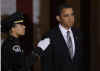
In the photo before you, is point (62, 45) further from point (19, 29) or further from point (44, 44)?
point (19, 29)

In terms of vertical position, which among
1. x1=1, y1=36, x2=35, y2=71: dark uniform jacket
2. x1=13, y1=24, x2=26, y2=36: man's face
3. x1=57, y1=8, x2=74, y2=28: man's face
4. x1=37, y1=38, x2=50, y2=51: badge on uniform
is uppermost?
x1=57, y1=8, x2=74, y2=28: man's face

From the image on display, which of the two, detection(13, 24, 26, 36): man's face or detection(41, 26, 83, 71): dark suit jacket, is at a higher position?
detection(13, 24, 26, 36): man's face

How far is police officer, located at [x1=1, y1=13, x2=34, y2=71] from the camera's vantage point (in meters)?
2.53

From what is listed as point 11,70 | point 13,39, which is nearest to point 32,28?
point 13,39

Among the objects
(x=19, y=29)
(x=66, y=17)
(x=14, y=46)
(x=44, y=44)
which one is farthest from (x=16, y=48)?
(x=66, y=17)

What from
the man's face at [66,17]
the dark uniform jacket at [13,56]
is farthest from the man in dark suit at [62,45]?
the dark uniform jacket at [13,56]

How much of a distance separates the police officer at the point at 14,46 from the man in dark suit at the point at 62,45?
269mm

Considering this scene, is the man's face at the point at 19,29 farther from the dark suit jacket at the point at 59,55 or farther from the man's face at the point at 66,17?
the man's face at the point at 66,17

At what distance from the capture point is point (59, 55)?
244cm

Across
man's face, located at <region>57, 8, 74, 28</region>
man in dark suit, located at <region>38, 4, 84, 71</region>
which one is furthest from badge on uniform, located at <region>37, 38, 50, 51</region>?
man's face, located at <region>57, 8, 74, 28</region>

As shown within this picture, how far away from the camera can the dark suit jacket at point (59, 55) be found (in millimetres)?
2385

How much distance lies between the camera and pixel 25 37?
9.00 ft

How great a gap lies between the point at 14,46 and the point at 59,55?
0.50m

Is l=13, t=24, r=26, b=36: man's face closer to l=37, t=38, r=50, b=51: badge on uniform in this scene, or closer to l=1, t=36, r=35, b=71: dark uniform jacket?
l=1, t=36, r=35, b=71: dark uniform jacket
